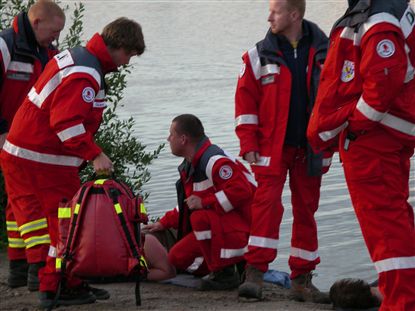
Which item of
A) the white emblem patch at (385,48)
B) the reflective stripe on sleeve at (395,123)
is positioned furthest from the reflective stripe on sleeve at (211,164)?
the white emblem patch at (385,48)

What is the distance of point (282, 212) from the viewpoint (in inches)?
296

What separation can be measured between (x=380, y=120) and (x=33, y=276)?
110 inches

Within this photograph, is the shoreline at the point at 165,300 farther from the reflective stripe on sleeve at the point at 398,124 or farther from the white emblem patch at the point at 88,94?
the reflective stripe on sleeve at the point at 398,124

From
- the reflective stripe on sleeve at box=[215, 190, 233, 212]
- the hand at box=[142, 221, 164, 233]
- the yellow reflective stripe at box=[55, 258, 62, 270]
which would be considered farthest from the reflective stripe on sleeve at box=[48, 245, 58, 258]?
the hand at box=[142, 221, 164, 233]

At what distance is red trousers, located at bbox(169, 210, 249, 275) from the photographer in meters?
7.89

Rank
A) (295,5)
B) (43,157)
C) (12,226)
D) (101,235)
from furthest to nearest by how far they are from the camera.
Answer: (12,226)
(295,5)
(43,157)
(101,235)

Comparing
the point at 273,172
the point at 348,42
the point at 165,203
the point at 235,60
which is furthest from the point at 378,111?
the point at 235,60

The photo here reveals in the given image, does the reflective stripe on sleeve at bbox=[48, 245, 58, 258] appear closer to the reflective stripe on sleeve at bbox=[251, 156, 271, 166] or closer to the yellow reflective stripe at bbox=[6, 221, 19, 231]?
the yellow reflective stripe at bbox=[6, 221, 19, 231]

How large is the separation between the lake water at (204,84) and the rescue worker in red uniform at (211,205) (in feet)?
7.63

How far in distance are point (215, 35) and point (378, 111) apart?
25574 mm

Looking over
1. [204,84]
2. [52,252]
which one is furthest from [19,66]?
[204,84]

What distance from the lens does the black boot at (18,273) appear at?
25.6ft

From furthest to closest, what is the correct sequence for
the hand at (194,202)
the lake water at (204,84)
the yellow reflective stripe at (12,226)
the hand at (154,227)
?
the lake water at (204,84) < the hand at (154,227) < the hand at (194,202) < the yellow reflective stripe at (12,226)

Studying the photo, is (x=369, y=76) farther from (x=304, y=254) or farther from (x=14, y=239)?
(x=14, y=239)
